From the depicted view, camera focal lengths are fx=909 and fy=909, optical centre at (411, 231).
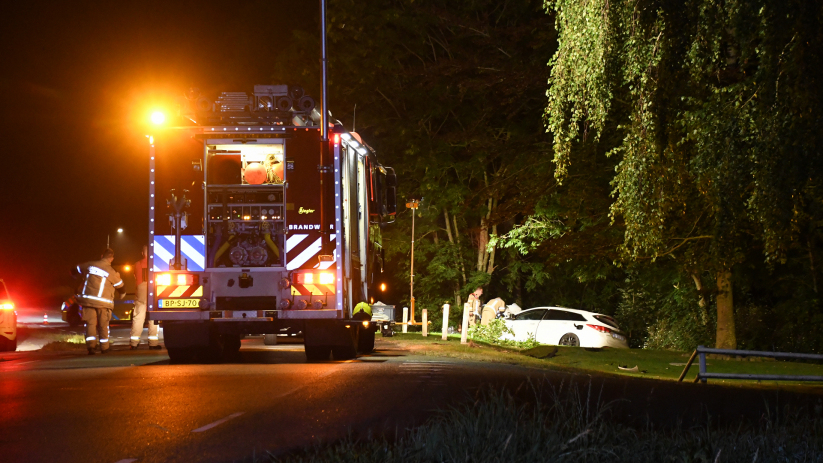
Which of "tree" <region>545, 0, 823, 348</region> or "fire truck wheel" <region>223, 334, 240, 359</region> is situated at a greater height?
"tree" <region>545, 0, 823, 348</region>

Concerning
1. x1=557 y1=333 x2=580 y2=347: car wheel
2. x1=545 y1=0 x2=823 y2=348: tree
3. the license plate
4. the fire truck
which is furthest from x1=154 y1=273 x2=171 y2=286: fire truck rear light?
x1=557 y1=333 x2=580 y2=347: car wheel

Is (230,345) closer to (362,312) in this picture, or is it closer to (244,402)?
(362,312)

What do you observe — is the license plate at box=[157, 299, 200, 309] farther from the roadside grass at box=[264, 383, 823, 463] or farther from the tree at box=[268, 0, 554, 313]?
the tree at box=[268, 0, 554, 313]

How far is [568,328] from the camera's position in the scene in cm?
2366

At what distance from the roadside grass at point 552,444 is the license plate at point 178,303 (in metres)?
6.99

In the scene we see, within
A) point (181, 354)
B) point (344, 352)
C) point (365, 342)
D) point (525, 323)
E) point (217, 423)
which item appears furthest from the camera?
point (525, 323)

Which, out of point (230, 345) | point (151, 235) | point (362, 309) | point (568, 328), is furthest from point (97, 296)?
point (568, 328)

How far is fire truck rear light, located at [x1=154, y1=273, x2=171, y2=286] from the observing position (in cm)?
1298

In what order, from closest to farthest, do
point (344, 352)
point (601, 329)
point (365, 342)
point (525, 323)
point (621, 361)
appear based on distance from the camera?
point (344, 352), point (365, 342), point (621, 361), point (601, 329), point (525, 323)

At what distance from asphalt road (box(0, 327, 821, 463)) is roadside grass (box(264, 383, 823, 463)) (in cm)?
56

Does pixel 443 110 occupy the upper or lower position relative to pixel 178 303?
upper

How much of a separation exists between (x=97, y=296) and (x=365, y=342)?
4.95m

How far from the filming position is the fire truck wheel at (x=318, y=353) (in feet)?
45.0

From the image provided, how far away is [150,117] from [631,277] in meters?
18.4
